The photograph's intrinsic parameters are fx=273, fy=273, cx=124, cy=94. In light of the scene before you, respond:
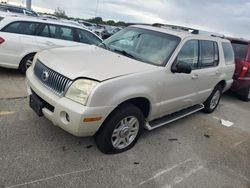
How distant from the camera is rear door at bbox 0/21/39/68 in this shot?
20.6 feet

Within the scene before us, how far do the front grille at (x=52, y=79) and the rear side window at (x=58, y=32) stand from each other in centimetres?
339

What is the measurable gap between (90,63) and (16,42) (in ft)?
11.8

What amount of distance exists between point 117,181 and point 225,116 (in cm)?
406

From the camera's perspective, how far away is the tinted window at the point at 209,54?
16.6 feet

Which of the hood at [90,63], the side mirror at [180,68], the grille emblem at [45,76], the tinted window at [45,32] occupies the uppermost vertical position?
the side mirror at [180,68]

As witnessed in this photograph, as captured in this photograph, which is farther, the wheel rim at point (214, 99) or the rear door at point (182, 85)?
the wheel rim at point (214, 99)

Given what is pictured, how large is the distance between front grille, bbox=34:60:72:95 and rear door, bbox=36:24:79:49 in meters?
3.20

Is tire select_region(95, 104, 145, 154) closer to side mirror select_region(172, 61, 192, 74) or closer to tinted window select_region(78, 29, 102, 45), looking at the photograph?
side mirror select_region(172, 61, 192, 74)

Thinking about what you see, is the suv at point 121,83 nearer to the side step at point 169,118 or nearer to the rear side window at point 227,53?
the side step at point 169,118

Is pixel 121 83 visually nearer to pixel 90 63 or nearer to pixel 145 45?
pixel 90 63

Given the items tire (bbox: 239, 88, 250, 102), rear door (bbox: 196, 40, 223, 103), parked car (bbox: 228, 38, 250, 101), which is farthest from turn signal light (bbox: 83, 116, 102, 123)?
tire (bbox: 239, 88, 250, 102)

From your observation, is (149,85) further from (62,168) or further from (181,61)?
(62,168)

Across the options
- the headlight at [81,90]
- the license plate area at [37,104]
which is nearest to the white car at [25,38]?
the license plate area at [37,104]

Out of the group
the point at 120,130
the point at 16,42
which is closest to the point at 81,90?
the point at 120,130
